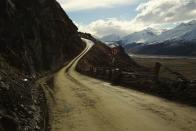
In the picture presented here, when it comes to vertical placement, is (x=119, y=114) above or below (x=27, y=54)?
below

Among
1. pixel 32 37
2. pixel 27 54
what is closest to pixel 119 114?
pixel 27 54

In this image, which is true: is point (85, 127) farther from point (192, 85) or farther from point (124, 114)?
point (192, 85)

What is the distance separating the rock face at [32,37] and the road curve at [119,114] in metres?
17.3

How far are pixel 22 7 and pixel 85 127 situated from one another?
40135 mm

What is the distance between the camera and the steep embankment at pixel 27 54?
1366cm

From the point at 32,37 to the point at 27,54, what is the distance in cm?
832

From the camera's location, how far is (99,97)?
2283cm

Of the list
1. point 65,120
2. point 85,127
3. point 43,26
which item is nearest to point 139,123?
point 85,127

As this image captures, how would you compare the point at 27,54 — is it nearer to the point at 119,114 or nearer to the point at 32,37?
the point at 32,37

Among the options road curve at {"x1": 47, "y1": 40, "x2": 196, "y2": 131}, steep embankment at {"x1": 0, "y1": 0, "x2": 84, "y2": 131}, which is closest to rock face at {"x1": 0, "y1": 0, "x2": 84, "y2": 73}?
steep embankment at {"x1": 0, "y1": 0, "x2": 84, "y2": 131}

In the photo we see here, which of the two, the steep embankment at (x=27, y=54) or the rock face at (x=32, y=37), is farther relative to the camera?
the rock face at (x=32, y=37)

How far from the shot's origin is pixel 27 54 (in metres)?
46.3

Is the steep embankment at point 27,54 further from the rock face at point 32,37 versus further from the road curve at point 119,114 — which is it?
the road curve at point 119,114

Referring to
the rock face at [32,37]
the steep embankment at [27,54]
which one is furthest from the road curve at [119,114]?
the rock face at [32,37]
